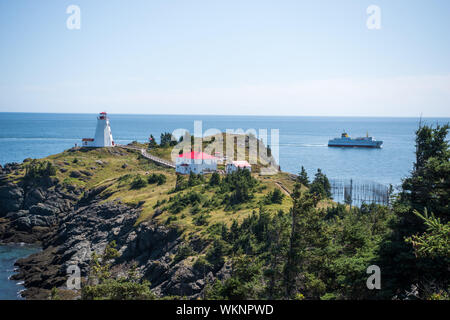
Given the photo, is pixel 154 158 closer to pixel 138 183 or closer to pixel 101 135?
pixel 101 135

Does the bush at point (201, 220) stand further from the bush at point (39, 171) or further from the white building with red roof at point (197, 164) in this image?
the bush at point (39, 171)

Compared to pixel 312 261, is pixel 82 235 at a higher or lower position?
lower

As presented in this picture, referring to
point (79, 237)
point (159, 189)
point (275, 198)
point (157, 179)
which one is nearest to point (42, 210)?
point (79, 237)

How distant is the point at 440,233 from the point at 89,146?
101408 millimetres

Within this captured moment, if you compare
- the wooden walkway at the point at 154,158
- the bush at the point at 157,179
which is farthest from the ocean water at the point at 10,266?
the wooden walkway at the point at 154,158

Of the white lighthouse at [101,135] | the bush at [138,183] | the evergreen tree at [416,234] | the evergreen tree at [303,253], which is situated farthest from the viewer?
the white lighthouse at [101,135]

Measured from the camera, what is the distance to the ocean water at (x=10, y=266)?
139 feet

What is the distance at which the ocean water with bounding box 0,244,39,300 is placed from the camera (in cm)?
4247

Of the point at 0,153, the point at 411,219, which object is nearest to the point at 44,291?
the point at 411,219

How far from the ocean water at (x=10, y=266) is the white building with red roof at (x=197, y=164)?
3309 centimetres

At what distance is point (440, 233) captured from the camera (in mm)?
18031

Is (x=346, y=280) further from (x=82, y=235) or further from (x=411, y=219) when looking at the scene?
(x=82, y=235)

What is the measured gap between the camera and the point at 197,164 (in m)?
77.8
